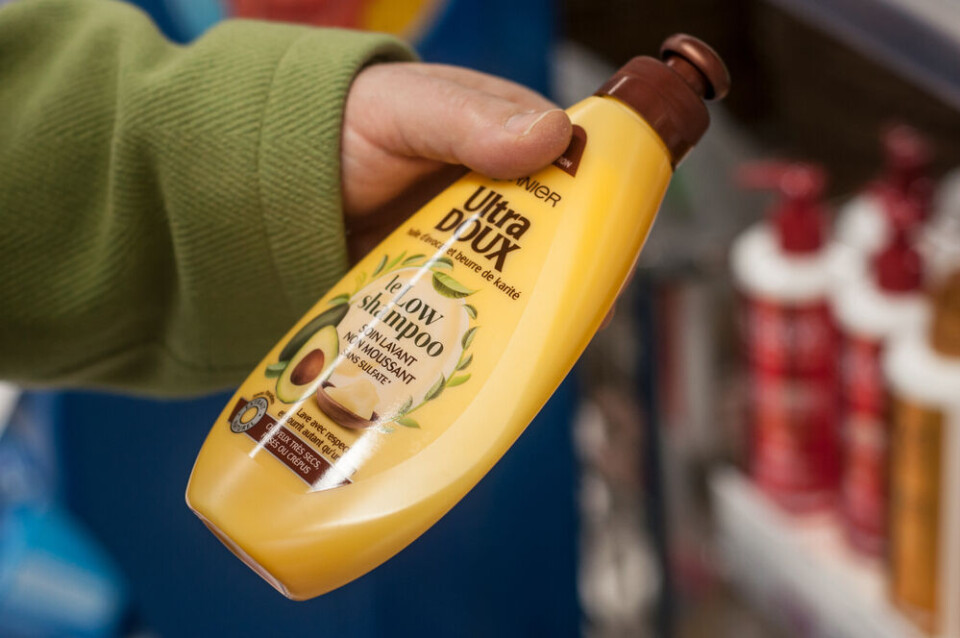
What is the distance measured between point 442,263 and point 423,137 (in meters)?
0.10

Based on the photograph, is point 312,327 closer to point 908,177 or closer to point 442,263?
point 442,263

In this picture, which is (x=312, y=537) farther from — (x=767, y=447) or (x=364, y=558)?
(x=767, y=447)

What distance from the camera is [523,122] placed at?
0.51m

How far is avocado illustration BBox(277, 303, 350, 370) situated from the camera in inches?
21.0

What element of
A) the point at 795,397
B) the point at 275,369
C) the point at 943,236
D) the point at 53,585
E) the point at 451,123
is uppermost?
the point at 451,123

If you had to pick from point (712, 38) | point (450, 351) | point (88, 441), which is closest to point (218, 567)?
point (88, 441)

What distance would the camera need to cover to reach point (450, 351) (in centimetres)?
50

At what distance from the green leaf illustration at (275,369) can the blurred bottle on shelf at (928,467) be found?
0.44 metres

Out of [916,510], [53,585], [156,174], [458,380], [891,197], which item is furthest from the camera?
[53,585]

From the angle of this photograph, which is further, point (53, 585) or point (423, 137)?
point (53, 585)

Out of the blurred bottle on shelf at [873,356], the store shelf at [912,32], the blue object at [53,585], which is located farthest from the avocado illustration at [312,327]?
the blue object at [53,585]

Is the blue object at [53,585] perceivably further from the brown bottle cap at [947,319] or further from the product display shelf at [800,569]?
the brown bottle cap at [947,319]

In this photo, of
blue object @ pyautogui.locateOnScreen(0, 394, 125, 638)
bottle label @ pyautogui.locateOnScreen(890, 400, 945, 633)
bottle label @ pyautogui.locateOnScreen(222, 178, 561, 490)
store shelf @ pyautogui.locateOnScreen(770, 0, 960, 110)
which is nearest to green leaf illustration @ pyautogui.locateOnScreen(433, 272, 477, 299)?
bottle label @ pyautogui.locateOnScreen(222, 178, 561, 490)

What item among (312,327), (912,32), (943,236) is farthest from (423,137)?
(943,236)
